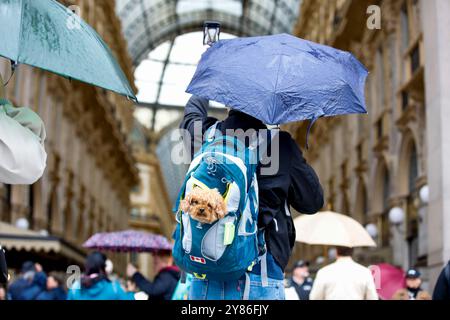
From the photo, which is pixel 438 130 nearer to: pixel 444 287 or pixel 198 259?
pixel 444 287

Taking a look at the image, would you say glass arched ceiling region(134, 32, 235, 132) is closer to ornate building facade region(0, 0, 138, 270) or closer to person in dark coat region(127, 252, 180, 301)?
ornate building facade region(0, 0, 138, 270)

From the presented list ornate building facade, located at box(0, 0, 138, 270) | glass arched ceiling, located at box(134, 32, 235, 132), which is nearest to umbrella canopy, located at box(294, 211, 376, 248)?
ornate building facade, located at box(0, 0, 138, 270)

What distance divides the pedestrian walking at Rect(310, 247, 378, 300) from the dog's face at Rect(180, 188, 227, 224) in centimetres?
383

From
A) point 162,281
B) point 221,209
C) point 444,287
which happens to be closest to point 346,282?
point 444,287

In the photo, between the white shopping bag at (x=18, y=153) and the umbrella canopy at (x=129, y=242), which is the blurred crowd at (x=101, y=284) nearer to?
the umbrella canopy at (x=129, y=242)

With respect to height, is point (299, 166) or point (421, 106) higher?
point (421, 106)

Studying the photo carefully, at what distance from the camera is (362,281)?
7.63 m

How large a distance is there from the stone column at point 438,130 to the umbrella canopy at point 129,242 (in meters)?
4.19

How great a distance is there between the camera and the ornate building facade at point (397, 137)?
14.1 metres

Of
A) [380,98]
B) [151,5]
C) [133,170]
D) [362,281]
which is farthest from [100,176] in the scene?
[362,281]

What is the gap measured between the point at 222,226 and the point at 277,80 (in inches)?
40.8
